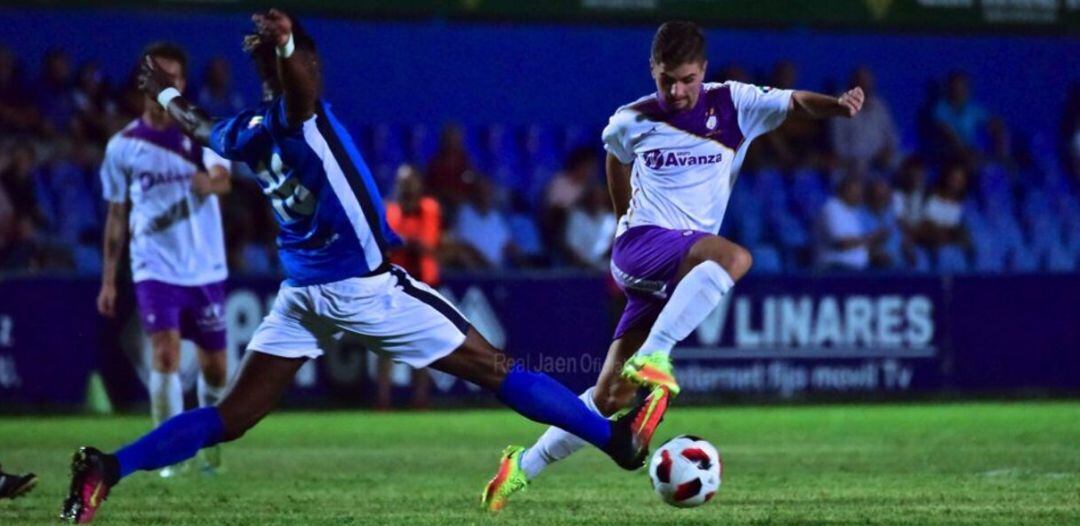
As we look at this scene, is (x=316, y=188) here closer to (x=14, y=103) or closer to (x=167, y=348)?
(x=167, y=348)

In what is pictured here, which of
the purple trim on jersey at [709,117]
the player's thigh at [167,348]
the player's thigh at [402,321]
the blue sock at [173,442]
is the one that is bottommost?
the player's thigh at [167,348]

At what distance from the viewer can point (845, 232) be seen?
61.8 feet

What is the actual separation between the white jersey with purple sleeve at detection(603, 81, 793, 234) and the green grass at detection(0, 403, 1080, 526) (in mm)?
1433

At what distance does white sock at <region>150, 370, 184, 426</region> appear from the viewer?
36.2ft

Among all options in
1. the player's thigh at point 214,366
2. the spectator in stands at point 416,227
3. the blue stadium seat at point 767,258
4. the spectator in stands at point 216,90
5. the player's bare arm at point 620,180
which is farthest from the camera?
the blue stadium seat at point 767,258

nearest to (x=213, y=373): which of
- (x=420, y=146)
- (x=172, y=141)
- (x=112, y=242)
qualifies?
(x=112, y=242)

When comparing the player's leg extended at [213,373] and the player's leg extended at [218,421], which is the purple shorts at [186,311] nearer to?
the player's leg extended at [213,373]

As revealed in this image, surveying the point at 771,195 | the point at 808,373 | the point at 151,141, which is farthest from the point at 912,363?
the point at 151,141

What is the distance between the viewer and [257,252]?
17562mm

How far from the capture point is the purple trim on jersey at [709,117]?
29.1 feet

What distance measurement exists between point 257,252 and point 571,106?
4.37 metres

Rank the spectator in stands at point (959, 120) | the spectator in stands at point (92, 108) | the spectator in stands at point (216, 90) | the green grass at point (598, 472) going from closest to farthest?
the green grass at point (598, 472) < the spectator in stands at point (92, 108) < the spectator in stands at point (216, 90) < the spectator in stands at point (959, 120)

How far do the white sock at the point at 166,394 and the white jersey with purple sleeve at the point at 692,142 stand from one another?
135 inches

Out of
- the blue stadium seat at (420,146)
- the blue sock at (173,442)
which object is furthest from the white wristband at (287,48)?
the blue stadium seat at (420,146)
